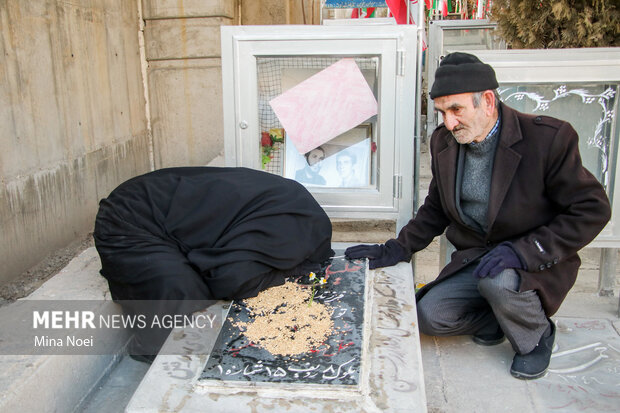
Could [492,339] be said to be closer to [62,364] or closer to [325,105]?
[325,105]

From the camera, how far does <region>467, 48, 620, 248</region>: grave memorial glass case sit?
9.33 ft

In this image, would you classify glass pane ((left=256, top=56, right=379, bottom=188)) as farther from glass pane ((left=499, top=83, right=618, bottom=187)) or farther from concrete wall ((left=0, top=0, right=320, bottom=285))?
concrete wall ((left=0, top=0, right=320, bottom=285))

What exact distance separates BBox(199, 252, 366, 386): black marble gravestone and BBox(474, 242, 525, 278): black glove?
0.52 meters

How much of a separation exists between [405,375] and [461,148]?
1.10 meters

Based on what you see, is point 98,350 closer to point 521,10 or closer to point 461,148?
point 461,148

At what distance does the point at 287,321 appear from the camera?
7.44 feet

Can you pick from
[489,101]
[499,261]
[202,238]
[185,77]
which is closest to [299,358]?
[202,238]

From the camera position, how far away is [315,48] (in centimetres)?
296

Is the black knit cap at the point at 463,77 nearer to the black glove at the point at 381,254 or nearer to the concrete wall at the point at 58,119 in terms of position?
the black glove at the point at 381,254

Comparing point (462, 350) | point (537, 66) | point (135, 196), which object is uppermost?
point (537, 66)

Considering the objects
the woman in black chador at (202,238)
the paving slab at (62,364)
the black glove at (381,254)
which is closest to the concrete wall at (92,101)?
the paving slab at (62,364)

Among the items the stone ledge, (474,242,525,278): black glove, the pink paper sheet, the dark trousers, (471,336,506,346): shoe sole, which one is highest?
the pink paper sheet

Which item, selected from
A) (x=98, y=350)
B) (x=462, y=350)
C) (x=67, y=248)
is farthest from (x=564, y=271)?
(x=67, y=248)

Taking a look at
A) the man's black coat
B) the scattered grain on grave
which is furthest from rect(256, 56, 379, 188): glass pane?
the scattered grain on grave
